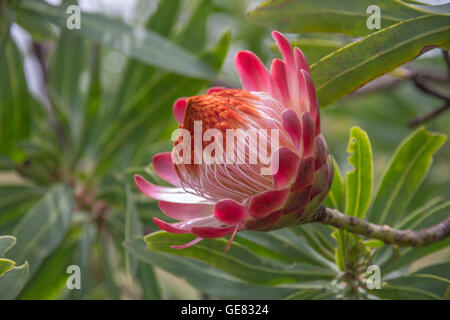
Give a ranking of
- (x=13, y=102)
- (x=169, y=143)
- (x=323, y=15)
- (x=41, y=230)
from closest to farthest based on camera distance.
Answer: (x=323, y=15)
(x=41, y=230)
(x=169, y=143)
(x=13, y=102)

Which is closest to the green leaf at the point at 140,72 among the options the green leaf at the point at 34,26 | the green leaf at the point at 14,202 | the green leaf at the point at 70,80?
the green leaf at the point at 70,80

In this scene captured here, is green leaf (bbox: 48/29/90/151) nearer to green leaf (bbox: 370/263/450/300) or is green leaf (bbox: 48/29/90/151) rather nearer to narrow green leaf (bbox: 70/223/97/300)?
narrow green leaf (bbox: 70/223/97/300)

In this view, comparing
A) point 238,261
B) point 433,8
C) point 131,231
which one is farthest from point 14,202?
point 433,8

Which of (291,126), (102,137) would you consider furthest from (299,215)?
(102,137)

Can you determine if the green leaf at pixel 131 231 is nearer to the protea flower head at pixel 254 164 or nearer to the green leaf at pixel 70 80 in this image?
the protea flower head at pixel 254 164

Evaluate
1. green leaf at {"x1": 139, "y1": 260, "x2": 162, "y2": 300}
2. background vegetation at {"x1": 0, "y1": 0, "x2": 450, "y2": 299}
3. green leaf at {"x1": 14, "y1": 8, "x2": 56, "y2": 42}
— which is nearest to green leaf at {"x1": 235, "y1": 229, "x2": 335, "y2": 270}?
background vegetation at {"x1": 0, "y1": 0, "x2": 450, "y2": 299}

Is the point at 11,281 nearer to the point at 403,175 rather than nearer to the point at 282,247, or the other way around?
the point at 282,247
